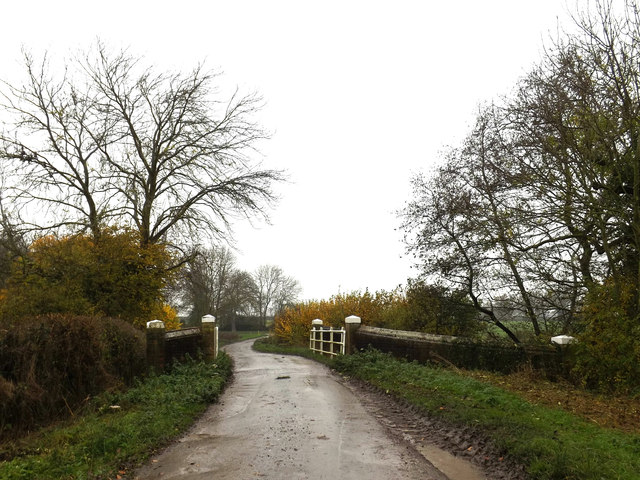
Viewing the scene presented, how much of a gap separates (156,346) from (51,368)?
11.5 feet

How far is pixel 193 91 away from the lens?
67.6 ft

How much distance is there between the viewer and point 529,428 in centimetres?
643

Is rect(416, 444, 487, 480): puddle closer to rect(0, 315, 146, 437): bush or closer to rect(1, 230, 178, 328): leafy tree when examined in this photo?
rect(0, 315, 146, 437): bush

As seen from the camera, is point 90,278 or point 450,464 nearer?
point 450,464

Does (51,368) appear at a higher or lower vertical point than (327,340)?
lower

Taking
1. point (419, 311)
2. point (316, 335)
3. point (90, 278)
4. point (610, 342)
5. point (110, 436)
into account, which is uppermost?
point (90, 278)

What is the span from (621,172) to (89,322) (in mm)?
11517

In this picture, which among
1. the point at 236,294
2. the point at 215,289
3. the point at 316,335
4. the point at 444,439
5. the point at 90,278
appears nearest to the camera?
the point at 444,439

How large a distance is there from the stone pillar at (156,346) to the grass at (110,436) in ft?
5.05

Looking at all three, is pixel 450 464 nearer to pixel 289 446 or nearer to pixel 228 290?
pixel 289 446

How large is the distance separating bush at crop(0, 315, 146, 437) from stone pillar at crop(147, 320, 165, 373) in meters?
1.55

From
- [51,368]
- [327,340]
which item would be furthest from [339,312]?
[51,368]

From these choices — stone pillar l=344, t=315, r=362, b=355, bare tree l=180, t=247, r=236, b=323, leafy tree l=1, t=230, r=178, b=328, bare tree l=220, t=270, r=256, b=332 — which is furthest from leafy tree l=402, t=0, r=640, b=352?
bare tree l=220, t=270, r=256, b=332

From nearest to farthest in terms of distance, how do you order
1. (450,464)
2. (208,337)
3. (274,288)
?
(450,464) < (208,337) < (274,288)
